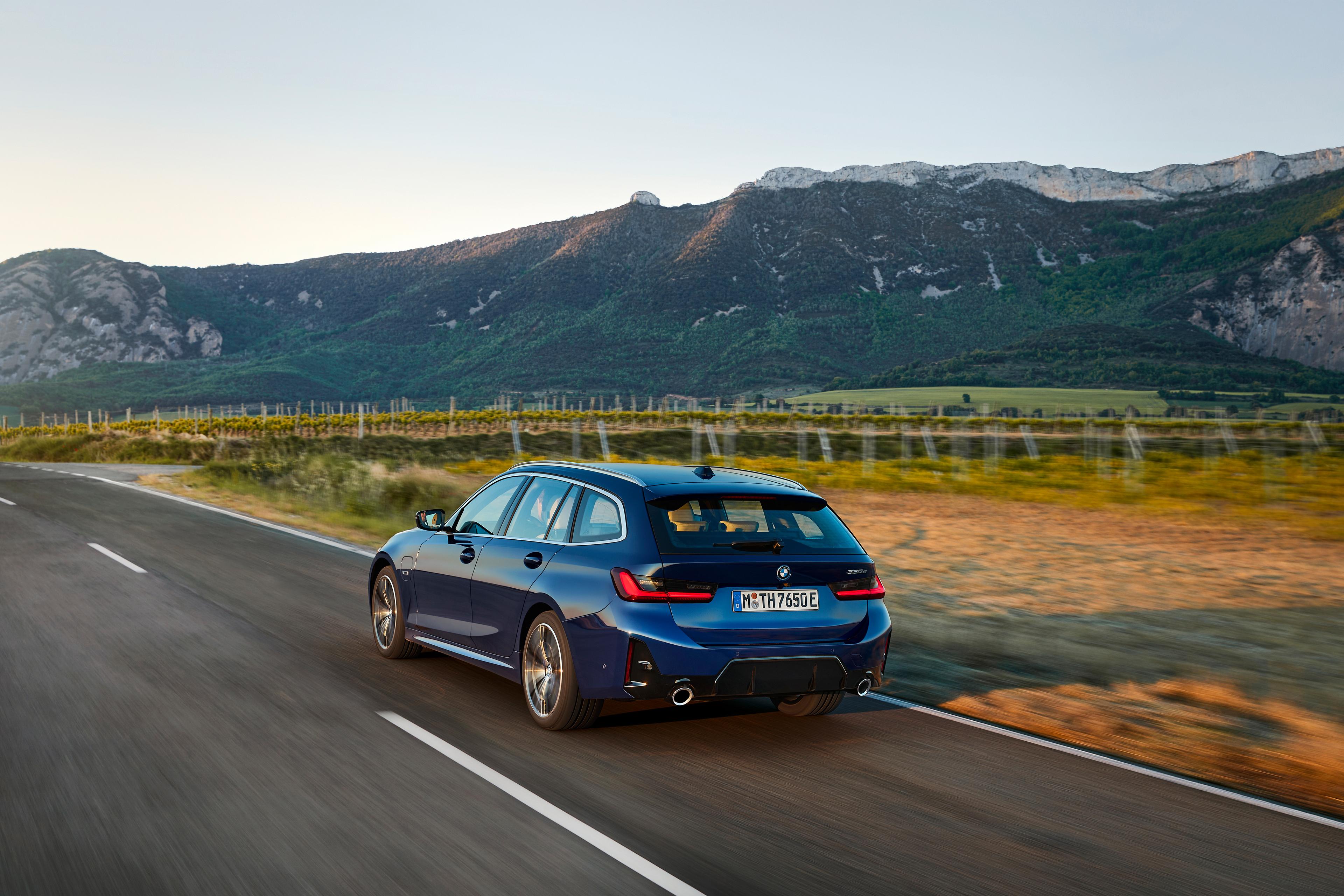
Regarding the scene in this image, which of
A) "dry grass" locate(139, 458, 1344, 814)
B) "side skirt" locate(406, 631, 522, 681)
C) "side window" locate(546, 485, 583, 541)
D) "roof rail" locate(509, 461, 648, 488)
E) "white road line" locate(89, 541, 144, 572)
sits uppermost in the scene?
"roof rail" locate(509, 461, 648, 488)

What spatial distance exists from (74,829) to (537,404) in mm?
142612

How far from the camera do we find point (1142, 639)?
32.9ft

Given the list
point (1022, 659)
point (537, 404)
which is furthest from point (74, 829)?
point (537, 404)

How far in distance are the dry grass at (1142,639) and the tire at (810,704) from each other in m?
1.02

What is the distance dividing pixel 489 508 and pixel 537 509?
2.45 ft

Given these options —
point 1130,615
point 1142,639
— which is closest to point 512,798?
point 1142,639

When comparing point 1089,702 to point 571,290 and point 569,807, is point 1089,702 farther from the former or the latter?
point 571,290

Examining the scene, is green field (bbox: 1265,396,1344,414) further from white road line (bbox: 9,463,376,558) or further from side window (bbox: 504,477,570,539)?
side window (bbox: 504,477,570,539)

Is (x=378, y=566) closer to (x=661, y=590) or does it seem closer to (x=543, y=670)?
(x=543, y=670)

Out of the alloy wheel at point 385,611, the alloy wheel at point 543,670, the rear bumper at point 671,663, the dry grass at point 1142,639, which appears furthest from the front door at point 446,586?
the dry grass at point 1142,639

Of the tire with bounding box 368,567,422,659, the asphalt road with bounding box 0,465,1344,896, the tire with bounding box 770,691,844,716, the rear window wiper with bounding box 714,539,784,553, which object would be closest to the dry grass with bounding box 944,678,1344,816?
the asphalt road with bounding box 0,465,1344,896

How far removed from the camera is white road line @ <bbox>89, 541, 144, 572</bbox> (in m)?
12.6

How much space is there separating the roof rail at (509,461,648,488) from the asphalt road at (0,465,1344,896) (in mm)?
1427

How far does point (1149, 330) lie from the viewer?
559ft
